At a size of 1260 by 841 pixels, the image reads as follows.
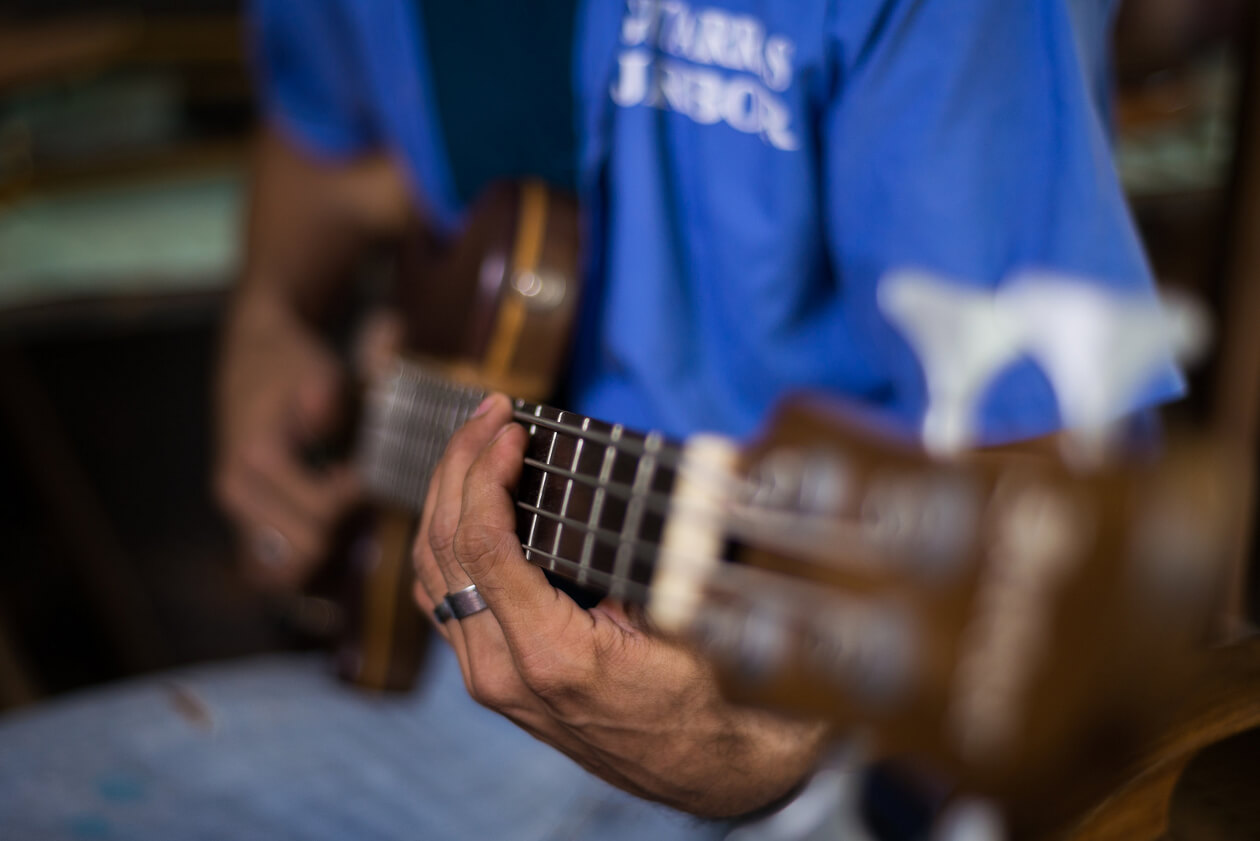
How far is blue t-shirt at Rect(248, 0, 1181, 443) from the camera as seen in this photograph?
40cm

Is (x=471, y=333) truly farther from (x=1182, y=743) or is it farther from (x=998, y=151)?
(x=1182, y=743)

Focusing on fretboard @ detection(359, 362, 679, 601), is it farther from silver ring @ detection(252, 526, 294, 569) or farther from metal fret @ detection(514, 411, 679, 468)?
silver ring @ detection(252, 526, 294, 569)

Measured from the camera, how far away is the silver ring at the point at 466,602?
34 centimetres

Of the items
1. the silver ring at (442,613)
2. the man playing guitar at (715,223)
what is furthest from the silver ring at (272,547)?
the silver ring at (442,613)

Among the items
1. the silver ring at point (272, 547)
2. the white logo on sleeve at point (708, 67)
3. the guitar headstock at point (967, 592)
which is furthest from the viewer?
the silver ring at point (272, 547)

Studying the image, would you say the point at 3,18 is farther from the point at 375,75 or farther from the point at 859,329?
the point at 859,329

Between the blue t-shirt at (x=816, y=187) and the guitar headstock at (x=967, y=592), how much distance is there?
0.11m

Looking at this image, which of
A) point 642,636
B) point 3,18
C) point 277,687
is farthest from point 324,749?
point 3,18

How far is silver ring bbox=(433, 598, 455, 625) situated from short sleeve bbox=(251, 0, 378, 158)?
0.64m

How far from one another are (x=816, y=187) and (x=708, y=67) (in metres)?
0.09

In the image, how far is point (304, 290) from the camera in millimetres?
956

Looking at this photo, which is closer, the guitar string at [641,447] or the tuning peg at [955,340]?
the guitar string at [641,447]

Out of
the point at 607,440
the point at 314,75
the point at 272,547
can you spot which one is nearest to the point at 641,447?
the point at 607,440

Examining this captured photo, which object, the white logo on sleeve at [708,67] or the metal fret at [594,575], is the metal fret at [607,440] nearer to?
the metal fret at [594,575]
